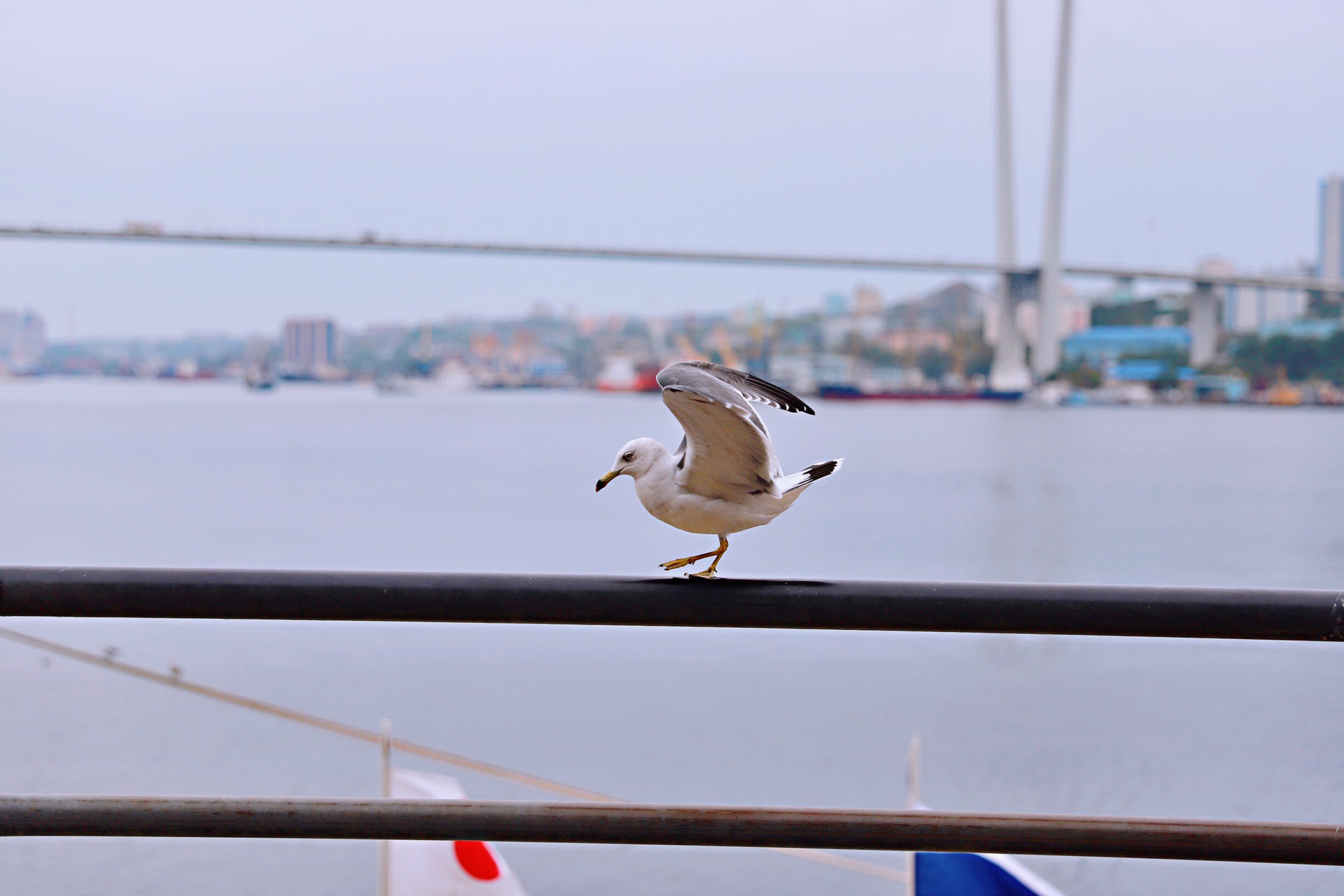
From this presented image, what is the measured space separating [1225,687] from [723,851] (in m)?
4.18

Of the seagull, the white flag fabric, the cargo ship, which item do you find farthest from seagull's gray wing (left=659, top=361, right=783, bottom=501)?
the cargo ship

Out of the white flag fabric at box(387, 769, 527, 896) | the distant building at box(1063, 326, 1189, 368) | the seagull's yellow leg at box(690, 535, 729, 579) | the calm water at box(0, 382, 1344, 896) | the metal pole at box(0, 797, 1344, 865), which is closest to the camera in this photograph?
the metal pole at box(0, 797, 1344, 865)

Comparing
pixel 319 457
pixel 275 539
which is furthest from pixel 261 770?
pixel 319 457

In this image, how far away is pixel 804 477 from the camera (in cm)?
91

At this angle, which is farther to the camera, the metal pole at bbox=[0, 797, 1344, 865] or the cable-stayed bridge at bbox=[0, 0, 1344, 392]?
the cable-stayed bridge at bbox=[0, 0, 1344, 392]

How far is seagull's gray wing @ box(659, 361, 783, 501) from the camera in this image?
857 mm

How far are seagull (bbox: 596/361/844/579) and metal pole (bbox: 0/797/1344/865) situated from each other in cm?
20

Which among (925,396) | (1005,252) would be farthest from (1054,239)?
(925,396)

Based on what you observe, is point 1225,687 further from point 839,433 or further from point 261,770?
point 839,433

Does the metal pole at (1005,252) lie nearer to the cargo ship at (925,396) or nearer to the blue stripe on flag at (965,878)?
the cargo ship at (925,396)

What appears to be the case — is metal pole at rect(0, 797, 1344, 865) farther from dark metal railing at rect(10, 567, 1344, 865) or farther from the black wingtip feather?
the black wingtip feather

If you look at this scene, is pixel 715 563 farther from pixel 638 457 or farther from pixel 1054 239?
pixel 1054 239

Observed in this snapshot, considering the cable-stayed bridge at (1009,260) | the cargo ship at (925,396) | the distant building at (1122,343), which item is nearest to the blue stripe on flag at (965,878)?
the cable-stayed bridge at (1009,260)

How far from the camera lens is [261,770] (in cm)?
486
